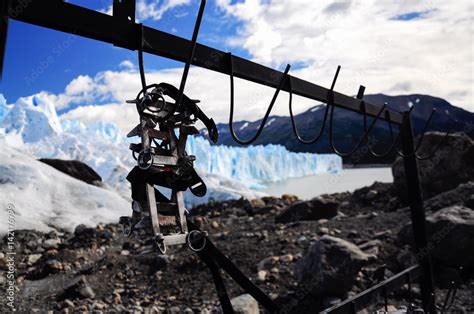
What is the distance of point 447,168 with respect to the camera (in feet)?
32.4

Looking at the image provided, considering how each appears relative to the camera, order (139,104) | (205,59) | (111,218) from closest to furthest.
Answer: (139,104) → (205,59) → (111,218)

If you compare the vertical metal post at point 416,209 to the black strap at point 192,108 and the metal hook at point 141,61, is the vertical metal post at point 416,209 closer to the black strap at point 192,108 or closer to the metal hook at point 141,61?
the black strap at point 192,108

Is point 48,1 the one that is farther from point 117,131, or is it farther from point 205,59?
point 117,131

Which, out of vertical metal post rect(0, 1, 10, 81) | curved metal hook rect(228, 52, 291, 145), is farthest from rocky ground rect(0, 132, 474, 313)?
vertical metal post rect(0, 1, 10, 81)

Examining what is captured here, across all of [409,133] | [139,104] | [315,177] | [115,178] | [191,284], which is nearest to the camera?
[139,104]

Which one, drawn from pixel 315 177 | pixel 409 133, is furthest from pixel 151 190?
pixel 315 177

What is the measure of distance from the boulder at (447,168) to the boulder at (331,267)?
18.2 feet

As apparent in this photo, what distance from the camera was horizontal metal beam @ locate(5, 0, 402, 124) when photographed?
1386 millimetres

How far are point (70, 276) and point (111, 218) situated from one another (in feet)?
16.4

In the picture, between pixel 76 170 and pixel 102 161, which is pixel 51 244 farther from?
pixel 102 161

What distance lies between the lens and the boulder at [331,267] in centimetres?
482

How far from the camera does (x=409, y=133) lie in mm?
4496

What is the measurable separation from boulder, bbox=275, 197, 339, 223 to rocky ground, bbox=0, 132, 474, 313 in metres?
0.18

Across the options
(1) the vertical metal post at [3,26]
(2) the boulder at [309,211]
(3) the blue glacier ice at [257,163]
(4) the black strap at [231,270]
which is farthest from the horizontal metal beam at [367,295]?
(3) the blue glacier ice at [257,163]
